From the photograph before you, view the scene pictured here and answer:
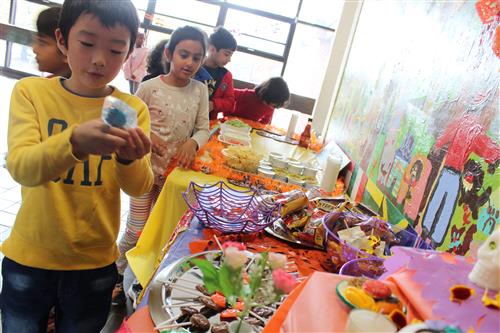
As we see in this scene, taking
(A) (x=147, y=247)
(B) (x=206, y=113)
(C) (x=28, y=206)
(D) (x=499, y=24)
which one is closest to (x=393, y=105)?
(D) (x=499, y=24)

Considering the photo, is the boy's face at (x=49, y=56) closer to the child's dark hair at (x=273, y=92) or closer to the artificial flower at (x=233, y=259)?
the artificial flower at (x=233, y=259)

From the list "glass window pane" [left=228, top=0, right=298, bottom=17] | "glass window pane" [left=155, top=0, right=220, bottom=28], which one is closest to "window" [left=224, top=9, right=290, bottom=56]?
"glass window pane" [left=228, top=0, right=298, bottom=17]

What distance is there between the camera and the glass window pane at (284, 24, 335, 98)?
251 inches

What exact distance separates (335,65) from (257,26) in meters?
2.60

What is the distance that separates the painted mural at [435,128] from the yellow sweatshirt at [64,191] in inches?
33.4

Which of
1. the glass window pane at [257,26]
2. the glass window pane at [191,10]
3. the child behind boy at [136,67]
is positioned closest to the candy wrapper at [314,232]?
the child behind boy at [136,67]

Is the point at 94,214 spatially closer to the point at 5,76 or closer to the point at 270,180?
the point at 270,180

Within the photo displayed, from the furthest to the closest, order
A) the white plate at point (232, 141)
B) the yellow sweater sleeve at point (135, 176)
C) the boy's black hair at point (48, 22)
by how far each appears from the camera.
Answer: the white plate at point (232, 141) < the boy's black hair at point (48, 22) < the yellow sweater sleeve at point (135, 176)

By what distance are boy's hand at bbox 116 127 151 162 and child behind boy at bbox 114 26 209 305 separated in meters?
1.04

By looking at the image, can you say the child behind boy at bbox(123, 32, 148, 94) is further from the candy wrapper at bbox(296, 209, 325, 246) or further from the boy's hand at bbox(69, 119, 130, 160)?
the boy's hand at bbox(69, 119, 130, 160)

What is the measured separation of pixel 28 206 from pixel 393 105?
157 centimetres

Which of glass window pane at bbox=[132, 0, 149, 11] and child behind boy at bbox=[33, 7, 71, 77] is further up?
glass window pane at bbox=[132, 0, 149, 11]

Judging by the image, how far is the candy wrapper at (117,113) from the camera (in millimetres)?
703

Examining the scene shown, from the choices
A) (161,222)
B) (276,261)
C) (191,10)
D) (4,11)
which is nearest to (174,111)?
(161,222)
